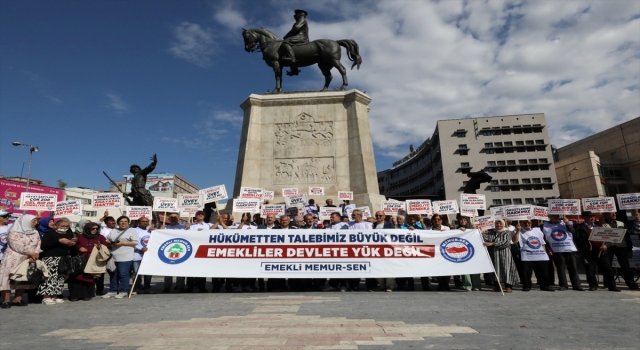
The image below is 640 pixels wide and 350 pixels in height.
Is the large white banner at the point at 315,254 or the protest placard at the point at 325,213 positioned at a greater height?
the protest placard at the point at 325,213

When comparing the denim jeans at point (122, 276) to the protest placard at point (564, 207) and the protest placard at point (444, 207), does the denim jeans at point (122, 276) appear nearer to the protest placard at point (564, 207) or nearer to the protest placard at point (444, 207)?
the protest placard at point (444, 207)

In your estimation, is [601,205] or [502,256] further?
[601,205]

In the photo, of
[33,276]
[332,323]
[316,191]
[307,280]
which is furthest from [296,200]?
[332,323]

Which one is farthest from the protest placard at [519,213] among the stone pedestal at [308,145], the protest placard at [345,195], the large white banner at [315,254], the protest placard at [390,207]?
the stone pedestal at [308,145]

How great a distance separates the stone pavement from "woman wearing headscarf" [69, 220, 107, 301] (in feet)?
1.78

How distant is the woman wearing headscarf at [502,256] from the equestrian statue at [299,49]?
11497mm

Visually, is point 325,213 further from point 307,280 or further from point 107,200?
point 107,200

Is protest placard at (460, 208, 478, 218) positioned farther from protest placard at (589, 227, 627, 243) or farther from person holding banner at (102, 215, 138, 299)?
person holding banner at (102, 215, 138, 299)

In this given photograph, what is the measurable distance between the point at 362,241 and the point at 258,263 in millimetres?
2445

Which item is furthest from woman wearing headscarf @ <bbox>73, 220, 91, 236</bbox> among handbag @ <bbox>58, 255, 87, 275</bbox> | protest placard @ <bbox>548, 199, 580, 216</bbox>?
protest placard @ <bbox>548, 199, 580, 216</bbox>

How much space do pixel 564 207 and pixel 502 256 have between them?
118 inches

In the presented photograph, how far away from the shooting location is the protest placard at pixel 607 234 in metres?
8.79

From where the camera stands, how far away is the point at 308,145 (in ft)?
57.0

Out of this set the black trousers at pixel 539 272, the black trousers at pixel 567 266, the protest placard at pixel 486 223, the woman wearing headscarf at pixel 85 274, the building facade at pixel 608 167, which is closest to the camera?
the woman wearing headscarf at pixel 85 274
